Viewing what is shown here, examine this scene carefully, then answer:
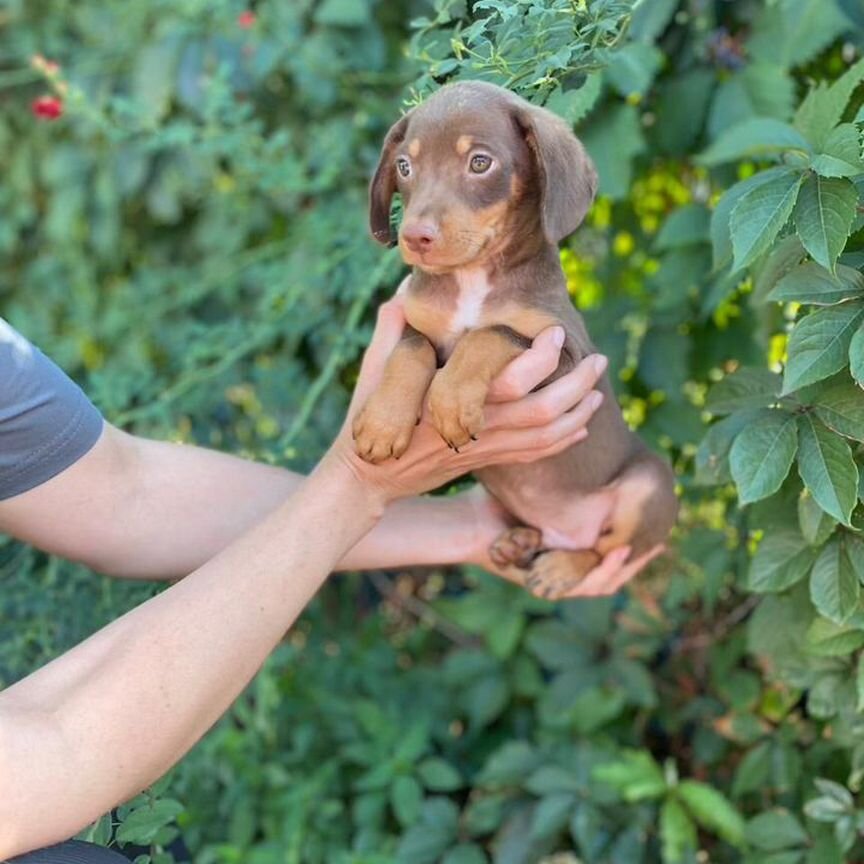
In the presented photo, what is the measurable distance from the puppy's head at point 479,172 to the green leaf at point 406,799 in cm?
164

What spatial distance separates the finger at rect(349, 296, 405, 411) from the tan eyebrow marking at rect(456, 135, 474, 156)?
12.9 inches

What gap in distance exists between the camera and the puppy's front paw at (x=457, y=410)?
6.39 feet

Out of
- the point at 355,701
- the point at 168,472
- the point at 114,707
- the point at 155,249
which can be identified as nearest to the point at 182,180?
the point at 155,249

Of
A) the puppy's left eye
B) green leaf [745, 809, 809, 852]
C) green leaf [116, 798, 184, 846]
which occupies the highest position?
the puppy's left eye

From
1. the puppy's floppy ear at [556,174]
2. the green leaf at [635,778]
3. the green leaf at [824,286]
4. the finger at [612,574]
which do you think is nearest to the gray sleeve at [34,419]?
the puppy's floppy ear at [556,174]

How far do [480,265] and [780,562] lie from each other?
0.69 metres

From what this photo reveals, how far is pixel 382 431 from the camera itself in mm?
1982

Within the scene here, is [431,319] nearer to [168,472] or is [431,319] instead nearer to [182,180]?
[168,472]

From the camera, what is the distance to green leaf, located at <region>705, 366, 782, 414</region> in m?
2.17

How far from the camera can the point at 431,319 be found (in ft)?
7.12

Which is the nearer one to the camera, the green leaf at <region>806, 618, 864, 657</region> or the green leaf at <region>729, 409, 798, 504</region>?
the green leaf at <region>729, 409, 798, 504</region>

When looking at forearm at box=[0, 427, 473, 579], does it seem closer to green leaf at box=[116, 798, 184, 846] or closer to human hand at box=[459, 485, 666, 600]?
human hand at box=[459, 485, 666, 600]

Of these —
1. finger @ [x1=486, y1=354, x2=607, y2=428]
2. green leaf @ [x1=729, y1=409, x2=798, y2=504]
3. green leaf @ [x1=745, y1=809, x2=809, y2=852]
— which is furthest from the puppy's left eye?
green leaf @ [x1=745, y1=809, x2=809, y2=852]

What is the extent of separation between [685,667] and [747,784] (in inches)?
25.2
